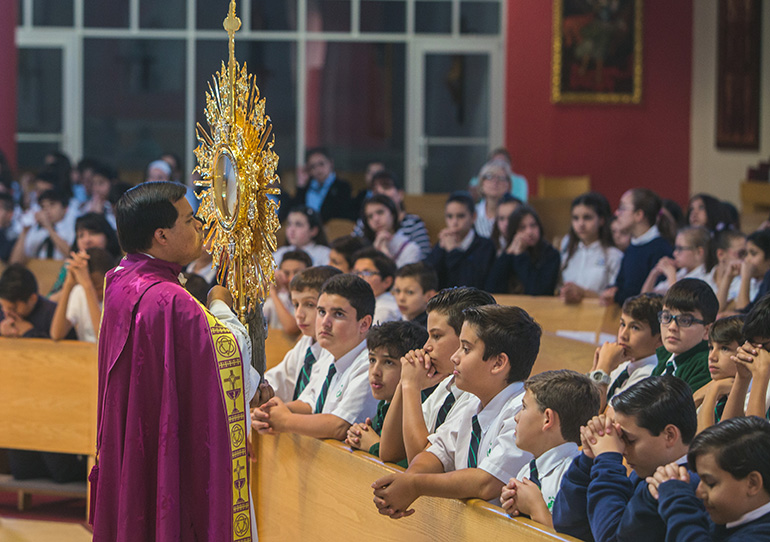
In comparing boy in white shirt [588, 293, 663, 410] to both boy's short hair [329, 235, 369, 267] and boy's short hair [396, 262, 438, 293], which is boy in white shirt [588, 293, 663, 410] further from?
boy's short hair [329, 235, 369, 267]

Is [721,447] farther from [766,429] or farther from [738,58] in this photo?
[738,58]

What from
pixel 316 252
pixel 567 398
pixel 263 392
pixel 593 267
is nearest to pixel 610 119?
pixel 593 267

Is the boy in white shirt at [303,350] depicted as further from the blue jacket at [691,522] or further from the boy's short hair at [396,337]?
the blue jacket at [691,522]

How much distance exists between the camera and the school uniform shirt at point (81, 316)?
19.9 ft

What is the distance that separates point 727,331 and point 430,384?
1016 mm

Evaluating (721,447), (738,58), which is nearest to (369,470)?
(721,447)

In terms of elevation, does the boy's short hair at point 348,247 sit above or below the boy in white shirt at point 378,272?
above

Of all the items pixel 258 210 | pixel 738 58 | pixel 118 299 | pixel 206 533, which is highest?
pixel 738 58

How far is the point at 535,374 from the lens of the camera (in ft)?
13.1

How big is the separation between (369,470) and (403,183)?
10.8 m

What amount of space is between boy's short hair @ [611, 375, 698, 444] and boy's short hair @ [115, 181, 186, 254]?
4.88ft

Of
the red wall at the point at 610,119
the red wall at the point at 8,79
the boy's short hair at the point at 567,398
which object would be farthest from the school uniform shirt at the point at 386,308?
the red wall at the point at 8,79

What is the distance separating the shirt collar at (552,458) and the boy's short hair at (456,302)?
64 centimetres

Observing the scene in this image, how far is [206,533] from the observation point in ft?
10.4
